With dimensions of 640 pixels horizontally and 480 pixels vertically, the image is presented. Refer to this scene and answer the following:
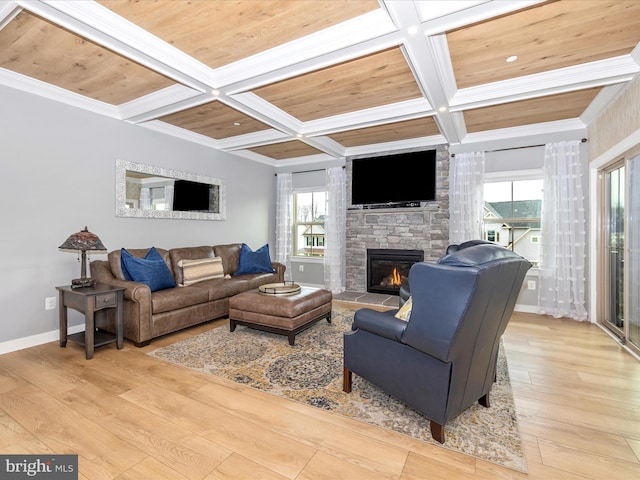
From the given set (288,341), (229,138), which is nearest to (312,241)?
(229,138)

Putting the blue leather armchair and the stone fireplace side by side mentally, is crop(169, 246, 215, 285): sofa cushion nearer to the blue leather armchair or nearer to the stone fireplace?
the stone fireplace

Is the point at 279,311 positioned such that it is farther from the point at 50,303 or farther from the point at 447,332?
the point at 50,303

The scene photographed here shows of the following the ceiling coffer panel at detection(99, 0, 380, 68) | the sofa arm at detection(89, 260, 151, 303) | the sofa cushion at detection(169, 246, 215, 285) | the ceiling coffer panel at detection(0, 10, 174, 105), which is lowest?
the sofa arm at detection(89, 260, 151, 303)

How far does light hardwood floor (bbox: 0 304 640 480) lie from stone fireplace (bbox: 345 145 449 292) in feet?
8.85

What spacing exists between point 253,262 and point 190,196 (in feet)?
4.65

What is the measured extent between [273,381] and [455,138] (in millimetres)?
4183

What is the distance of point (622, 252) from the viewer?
3.50m

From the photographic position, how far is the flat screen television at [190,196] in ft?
15.3

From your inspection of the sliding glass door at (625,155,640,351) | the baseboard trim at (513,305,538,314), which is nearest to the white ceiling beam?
the sliding glass door at (625,155,640,351)

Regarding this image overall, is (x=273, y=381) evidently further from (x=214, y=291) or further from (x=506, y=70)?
(x=506, y=70)

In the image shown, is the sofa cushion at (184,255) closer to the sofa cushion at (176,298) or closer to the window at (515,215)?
the sofa cushion at (176,298)

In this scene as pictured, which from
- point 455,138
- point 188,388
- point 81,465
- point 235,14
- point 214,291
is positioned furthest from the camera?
point 455,138

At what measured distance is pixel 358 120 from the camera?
160 inches

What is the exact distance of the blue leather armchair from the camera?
1.58 m
